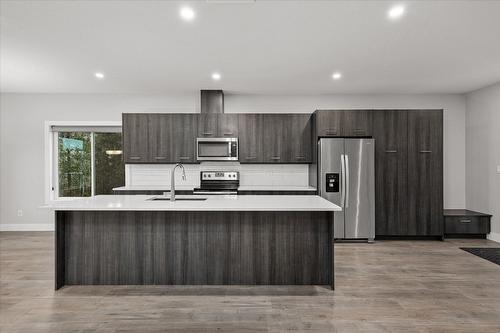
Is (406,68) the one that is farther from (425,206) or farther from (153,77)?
(153,77)

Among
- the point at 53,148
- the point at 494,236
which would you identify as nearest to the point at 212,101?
the point at 53,148

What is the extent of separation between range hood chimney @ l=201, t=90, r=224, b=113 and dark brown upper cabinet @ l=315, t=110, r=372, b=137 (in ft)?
5.57

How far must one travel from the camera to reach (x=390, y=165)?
210 inches

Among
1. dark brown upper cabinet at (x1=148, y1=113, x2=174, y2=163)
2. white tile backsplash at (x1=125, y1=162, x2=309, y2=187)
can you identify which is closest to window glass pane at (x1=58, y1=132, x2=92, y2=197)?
white tile backsplash at (x1=125, y1=162, x2=309, y2=187)

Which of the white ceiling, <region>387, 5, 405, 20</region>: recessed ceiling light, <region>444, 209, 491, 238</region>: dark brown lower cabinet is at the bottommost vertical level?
<region>444, 209, 491, 238</region>: dark brown lower cabinet

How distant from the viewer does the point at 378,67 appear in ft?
14.3

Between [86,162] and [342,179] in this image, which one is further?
[86,162]

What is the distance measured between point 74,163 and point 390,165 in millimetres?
Result: 5624

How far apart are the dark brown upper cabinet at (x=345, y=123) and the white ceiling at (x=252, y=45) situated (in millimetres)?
468

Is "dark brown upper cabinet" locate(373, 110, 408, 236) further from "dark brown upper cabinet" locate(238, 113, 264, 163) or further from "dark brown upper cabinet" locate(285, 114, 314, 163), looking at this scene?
"dark brown upper cabinet" locate(238, 113, 264, 163)

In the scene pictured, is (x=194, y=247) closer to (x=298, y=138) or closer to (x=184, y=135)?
(x=184, y=135)

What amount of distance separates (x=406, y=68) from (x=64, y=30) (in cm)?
407

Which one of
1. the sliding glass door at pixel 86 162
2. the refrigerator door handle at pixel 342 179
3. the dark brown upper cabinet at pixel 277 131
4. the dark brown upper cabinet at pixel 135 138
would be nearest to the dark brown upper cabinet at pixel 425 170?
the refrigerator door handle at pixel 342 179

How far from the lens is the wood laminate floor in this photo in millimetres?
2447
